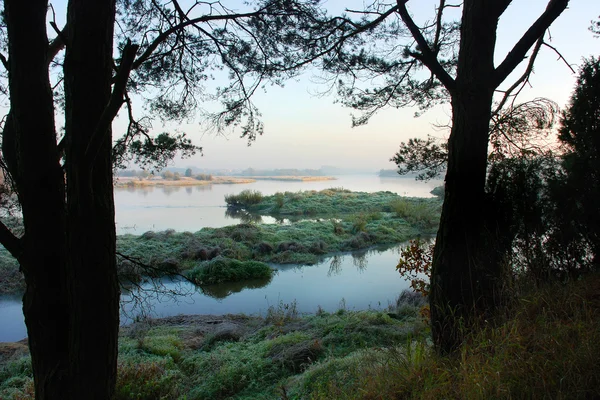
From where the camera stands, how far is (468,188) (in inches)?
104

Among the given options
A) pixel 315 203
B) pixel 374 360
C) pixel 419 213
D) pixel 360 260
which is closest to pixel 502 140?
pixel 374 360

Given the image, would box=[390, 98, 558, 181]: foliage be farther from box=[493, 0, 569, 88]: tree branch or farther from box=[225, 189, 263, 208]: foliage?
box=[225, 189, 263, 208]: foliage

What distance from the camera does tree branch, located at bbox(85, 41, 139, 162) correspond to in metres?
1.62

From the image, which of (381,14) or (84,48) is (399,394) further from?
(381,14)

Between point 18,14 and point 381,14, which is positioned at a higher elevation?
point 381,14

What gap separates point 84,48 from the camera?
80.1 inches

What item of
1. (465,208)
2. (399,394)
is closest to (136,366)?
(399,394)

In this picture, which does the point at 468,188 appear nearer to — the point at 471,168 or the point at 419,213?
the point at 471,168

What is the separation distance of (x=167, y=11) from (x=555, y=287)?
4.01 metres

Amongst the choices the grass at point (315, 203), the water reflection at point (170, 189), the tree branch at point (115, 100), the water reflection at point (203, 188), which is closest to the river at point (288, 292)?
the tree branch at point (115, 100)

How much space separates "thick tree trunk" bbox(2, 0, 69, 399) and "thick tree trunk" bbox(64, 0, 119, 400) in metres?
0.15

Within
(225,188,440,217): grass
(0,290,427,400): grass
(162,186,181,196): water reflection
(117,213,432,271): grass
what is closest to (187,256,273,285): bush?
(117,213,432,271): grass

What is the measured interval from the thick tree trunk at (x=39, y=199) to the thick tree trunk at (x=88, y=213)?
0.51ft

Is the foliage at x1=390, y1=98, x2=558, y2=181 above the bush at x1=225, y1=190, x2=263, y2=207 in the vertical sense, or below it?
above
